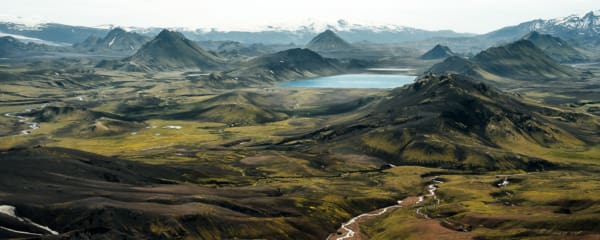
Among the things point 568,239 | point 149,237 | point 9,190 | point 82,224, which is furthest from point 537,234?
point 9,190

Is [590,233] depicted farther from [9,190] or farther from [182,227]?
[9,190]

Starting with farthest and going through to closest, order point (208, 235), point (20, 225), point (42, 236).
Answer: point (208, 235) → point (20, 225) → point (42, 236)

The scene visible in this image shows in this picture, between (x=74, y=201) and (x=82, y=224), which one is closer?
(x=82, y=224)

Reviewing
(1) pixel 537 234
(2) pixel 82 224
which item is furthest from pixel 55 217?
(1) pixel 537 234

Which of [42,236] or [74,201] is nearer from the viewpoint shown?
[42,236]

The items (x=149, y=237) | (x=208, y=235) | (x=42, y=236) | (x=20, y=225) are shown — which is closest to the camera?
(x=42, y=236)

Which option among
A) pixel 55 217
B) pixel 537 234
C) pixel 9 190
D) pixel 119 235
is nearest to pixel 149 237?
pixel 119 235

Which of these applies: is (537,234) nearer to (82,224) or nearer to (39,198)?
→ (82,224)

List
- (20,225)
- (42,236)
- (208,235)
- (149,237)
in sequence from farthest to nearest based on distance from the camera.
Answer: (208,235), (149,237), (20,225), (42,236)
